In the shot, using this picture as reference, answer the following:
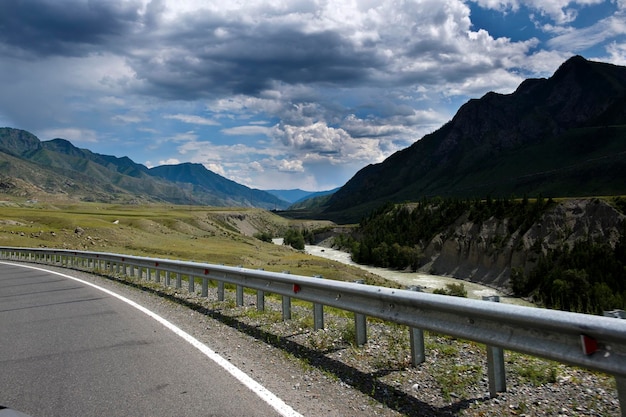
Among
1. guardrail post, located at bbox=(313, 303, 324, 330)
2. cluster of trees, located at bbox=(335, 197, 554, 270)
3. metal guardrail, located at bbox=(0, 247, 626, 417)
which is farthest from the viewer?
cluster of trees, located at bbox=(335, 197, 554, 270)

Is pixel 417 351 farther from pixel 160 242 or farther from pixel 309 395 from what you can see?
pixel 160 242

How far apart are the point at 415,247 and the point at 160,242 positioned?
92028 mm

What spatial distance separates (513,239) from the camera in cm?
12350

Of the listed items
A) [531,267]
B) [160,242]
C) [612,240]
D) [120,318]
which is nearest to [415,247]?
[531,267]

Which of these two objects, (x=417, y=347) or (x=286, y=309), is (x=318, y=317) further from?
(x=417, y=347)

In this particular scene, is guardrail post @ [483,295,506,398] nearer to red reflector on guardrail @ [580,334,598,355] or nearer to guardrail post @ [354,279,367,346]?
red reflector on guardrail @ [580,334,598,355]

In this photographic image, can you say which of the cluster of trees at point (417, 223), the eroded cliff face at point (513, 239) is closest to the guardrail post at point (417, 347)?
the eroded cliff face at point (513, 239)

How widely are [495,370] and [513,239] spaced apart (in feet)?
420

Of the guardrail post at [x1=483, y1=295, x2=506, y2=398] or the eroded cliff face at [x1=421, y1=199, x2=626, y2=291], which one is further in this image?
the eroded cliff face at [x1=421, y1=199, x2=626, y2=291]

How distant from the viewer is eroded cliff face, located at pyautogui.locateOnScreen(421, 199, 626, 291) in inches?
4448

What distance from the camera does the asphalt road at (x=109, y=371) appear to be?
216 inches

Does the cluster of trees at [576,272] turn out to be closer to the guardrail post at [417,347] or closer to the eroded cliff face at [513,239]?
the eroded cliff face at [513,239]

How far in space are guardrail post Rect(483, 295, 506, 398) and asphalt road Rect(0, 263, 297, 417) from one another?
2312 millimetres

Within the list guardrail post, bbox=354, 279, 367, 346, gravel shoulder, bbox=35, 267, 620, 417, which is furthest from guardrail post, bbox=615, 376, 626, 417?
guardrail post, bbox=354, 279, 367, 346
